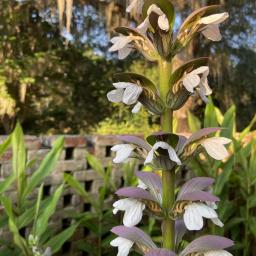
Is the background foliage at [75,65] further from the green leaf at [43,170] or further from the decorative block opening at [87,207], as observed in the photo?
the green leaf at [43,170]

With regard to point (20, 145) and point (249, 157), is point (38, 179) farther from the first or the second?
point (249, 157)

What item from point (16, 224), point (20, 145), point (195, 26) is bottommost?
point (16, 224)

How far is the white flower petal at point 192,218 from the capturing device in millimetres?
1010

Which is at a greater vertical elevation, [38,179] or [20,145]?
[20,145]

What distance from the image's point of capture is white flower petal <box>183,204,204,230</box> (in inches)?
39.8

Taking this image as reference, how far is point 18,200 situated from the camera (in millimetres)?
2557

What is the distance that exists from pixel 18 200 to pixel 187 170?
182cm

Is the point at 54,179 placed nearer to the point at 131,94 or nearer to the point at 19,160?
the point at 19,160

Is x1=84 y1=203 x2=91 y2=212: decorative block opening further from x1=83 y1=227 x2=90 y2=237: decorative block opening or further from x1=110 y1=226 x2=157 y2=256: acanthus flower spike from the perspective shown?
x1=110 y1=226 x2=157 y2=256: acanthus flower spike

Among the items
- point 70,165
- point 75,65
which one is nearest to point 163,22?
point 70,165

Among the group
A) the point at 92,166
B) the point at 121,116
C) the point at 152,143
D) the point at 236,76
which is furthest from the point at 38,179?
the point at 121,116

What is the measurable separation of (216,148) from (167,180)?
5.1 inches

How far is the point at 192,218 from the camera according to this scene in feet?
3.36

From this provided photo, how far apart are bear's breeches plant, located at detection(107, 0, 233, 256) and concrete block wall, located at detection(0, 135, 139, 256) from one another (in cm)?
181
